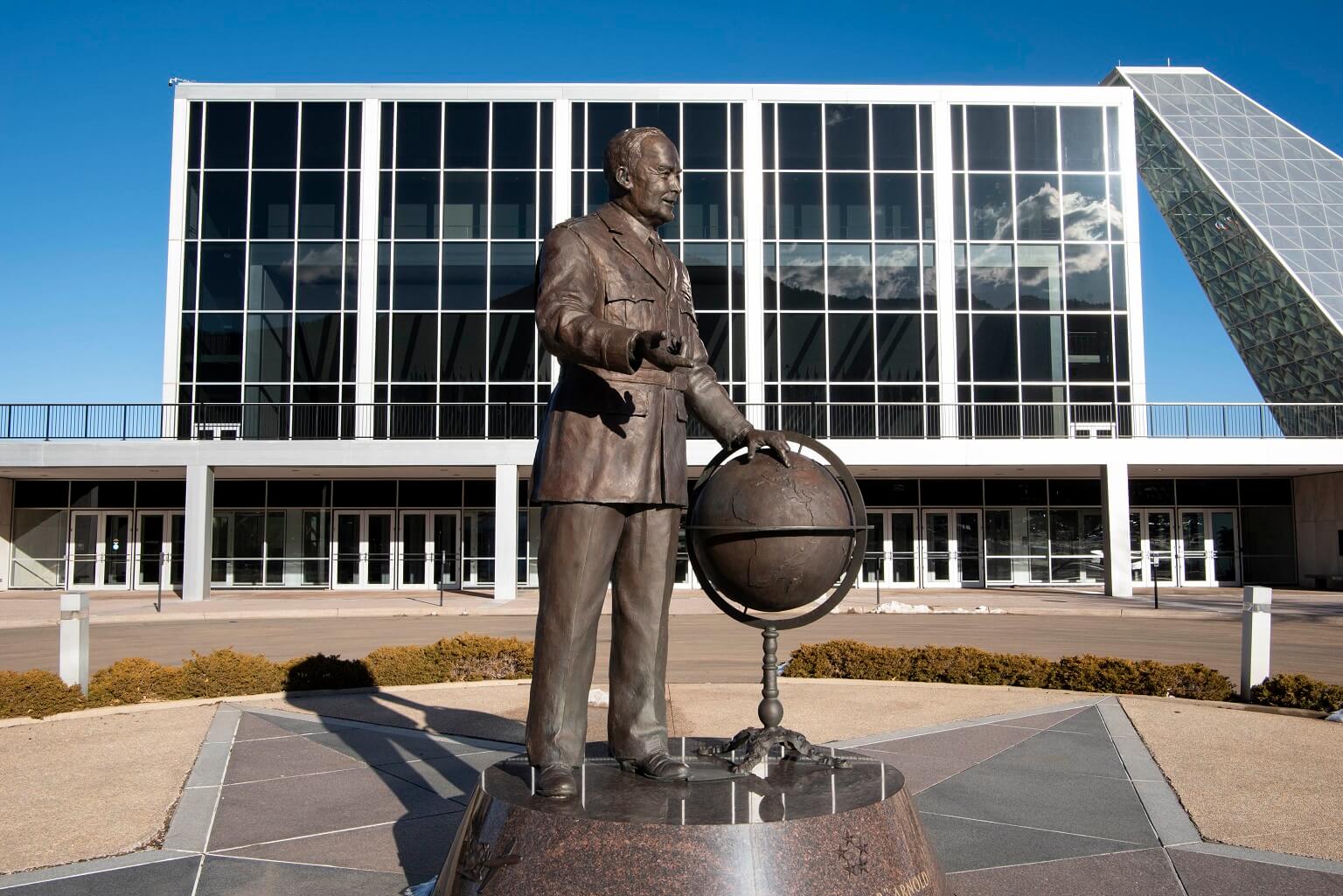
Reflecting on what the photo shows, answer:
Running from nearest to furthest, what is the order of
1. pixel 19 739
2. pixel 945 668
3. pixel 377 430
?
pixel 19 739, pixel 945 668, pixel 377 430

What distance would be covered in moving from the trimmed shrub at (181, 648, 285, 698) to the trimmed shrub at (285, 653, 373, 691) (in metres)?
0.13

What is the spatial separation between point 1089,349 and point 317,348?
22.0 metres

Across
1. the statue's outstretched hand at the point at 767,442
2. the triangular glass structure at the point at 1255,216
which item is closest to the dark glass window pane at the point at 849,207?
the triangular glass structure at the point at 1255,216

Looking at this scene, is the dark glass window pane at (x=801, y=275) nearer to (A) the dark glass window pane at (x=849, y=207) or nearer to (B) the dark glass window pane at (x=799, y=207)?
(B) the dark glass window pane at (x=799, y=207)

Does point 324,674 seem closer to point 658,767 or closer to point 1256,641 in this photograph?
point 658,767

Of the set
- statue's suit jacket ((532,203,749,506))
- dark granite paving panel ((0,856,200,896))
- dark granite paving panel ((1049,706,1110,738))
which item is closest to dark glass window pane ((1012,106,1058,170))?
dark granite paving panel ((1049,706,1110,738))

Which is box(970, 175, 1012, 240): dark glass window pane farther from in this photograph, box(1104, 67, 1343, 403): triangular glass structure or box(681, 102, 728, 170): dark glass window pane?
box(1104, 67, 1343, 403): triangular glass structure

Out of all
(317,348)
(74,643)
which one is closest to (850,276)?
(317,348)

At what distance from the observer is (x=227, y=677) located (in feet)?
34.6

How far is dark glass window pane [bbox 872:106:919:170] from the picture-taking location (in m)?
30.3

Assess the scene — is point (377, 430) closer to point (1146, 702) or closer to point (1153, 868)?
point (1146, 702)

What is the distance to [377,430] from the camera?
29062 mm

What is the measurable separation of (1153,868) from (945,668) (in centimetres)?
622

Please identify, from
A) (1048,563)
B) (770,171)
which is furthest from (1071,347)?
(770,171)
